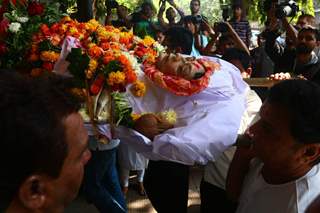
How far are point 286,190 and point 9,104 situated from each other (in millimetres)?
1006

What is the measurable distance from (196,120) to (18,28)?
1.50 meters

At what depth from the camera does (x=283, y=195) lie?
57.2 inches

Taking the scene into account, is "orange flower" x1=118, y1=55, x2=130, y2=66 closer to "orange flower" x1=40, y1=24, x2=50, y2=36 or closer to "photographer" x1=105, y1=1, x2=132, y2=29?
"orange flower" x1=40, y1=24, x2=50, y2=36

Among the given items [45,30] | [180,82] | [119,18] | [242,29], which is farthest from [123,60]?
[119,18]

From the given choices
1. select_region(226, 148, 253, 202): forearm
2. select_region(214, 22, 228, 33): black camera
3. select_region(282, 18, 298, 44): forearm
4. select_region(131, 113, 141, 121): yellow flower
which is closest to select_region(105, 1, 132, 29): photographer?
select_region(214, 22, 228, 33): black camera

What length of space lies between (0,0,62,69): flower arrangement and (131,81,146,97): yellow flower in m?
0.56

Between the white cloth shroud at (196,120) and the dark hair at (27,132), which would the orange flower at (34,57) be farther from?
the dark hair at (27,132)

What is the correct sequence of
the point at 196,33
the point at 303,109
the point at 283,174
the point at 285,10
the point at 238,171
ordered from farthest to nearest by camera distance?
1. the point at 196,33
2. the point at 285,10
3. the point at 238,171
4. the point at 283,174
5. the point at 303,109

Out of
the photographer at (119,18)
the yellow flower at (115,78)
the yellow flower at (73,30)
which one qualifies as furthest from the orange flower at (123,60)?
the photographer at (119,18)

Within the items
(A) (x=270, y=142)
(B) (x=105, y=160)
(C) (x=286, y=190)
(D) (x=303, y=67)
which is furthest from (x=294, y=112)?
(D) (x=303, y=67)

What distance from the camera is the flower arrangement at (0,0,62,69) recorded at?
2.88 m

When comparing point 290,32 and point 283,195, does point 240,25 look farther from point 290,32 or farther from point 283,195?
point 283,195

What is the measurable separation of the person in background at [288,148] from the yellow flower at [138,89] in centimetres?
114

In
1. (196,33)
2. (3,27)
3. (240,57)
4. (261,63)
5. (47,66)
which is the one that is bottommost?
(261,63)
